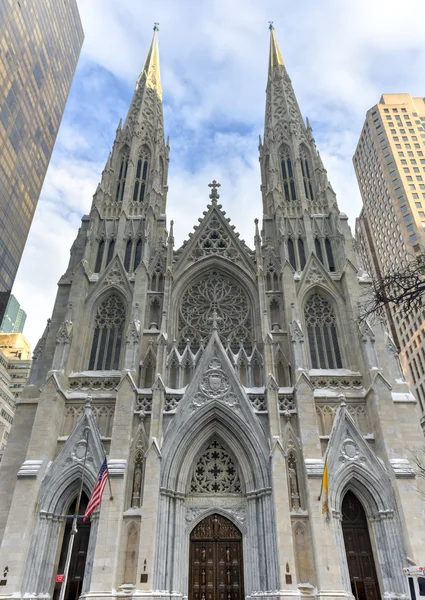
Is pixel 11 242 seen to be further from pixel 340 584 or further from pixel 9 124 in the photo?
pixel 340 584

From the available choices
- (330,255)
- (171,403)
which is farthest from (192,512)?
(330,255)

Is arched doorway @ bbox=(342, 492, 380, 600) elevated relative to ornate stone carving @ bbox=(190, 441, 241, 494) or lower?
lower

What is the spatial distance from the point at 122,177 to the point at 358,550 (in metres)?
26.0

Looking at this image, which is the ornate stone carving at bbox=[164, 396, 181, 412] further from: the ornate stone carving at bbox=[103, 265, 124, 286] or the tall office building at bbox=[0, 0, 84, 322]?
the tall office building at bbox=[0, 0, 84, 322]

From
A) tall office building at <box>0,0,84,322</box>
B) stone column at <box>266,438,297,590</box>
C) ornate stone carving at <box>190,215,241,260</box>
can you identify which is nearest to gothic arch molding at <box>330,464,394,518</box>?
stone column at <box>266,438,297,590</box>

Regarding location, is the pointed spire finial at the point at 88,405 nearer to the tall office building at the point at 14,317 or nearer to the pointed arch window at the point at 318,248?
the pointed arch window at the point at 318,248

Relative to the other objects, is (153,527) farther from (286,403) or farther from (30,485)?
(286,403)

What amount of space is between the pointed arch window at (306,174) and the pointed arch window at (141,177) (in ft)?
36.5

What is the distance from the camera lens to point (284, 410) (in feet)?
67.6

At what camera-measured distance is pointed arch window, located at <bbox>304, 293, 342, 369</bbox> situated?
23016 millimetres

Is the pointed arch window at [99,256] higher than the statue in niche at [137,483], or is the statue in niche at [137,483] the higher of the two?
the pointed arch window at [99,256]

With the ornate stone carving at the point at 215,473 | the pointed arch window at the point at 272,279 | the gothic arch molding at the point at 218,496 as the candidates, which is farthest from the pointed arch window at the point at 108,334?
the pointed arch window at the point at 272,279

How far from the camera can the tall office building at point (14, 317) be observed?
9872 centimetres

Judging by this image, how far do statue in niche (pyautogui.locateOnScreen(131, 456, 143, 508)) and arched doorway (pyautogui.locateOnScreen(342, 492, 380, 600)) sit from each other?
8.81m
